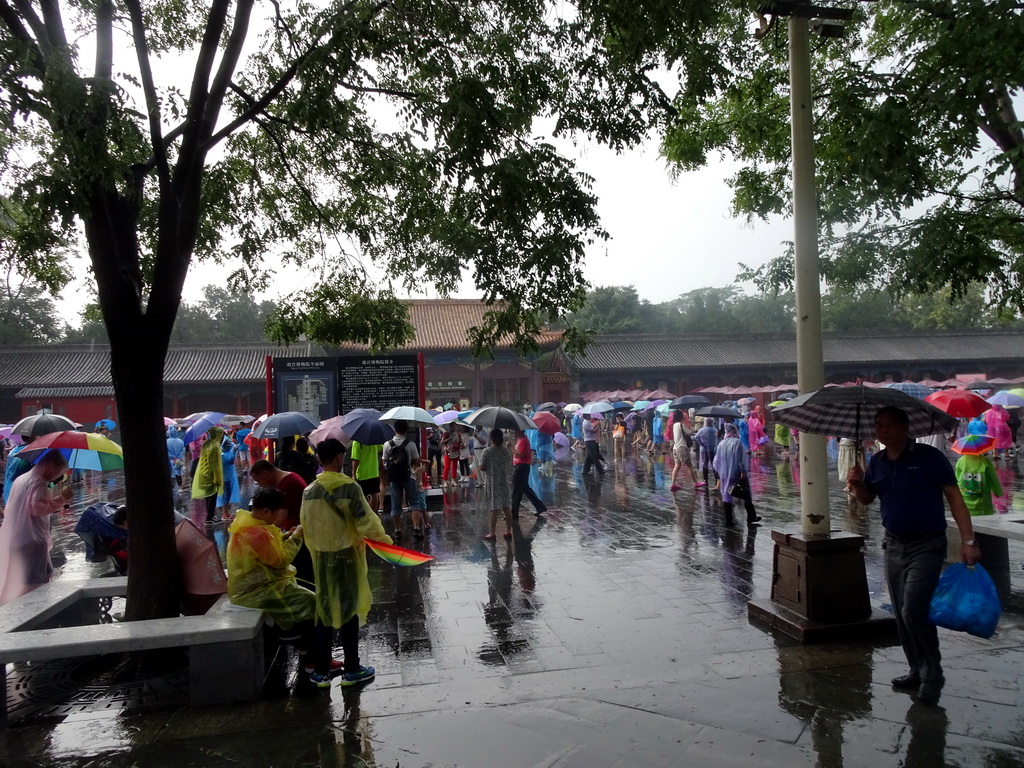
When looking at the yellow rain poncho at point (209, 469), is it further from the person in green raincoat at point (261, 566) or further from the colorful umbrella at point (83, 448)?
the person in green raincoat at point (261, 566)

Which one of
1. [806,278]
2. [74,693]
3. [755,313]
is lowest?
[74,693]

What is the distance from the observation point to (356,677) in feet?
Answer: 15.9

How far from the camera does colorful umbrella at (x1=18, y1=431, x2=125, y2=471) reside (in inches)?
257

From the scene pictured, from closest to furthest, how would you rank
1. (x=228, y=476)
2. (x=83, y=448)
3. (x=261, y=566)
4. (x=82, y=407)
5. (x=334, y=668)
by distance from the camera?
(x=334, y=668), (x=261, y=566), (x=83, y=448), (x=228, y=476), (x=82, y=407)

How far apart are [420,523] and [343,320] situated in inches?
148

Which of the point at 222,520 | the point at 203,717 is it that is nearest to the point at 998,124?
the point at 203,717

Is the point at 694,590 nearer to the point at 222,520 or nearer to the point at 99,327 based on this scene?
the point at 222,520

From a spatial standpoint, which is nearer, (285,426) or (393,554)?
(393,554)

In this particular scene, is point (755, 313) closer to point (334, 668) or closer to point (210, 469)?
point (210, 469)

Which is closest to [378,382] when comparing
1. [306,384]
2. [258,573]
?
[306,384]

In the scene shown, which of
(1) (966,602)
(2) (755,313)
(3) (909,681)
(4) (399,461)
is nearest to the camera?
(1) (966,602)

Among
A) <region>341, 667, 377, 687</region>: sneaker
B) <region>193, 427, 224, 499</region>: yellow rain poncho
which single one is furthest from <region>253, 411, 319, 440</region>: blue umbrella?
<region>341, 667, 377, 687</region>: sneaker

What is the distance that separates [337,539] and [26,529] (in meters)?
3.15

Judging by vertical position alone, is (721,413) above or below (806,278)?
below
